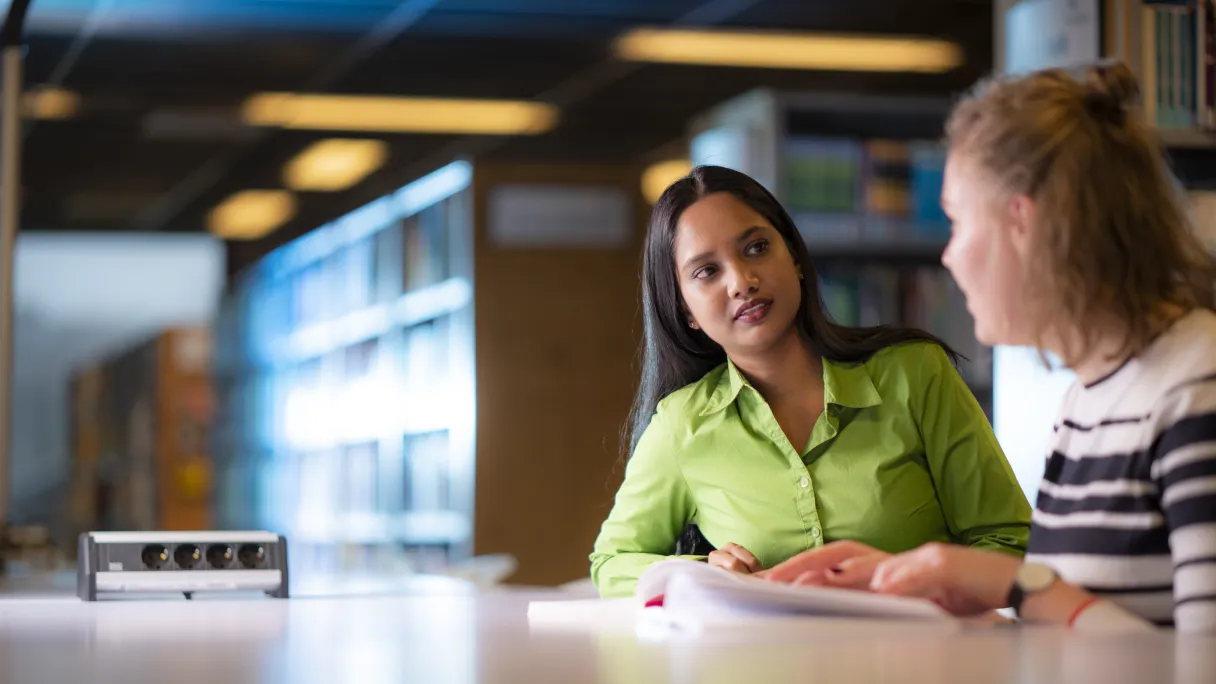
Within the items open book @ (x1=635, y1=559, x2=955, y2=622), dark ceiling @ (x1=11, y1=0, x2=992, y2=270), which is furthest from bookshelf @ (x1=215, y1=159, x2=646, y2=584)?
open book @ (x1=635, y1=559, x2=955, y2=622)

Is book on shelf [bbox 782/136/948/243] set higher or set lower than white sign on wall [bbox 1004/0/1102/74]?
lower

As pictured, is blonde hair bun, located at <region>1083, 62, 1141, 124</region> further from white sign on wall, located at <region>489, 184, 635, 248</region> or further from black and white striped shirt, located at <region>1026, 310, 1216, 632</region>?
white sign on wall, located at <region>489, 184, 635, 248</region>

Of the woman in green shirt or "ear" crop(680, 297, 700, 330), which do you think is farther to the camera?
"ear" crop(680, 297, 700, 330)

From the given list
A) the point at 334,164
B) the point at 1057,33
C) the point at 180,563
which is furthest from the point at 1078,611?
the point at 334,164

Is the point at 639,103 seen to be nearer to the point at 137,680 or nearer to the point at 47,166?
the point at 47,166

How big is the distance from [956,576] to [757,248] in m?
0.78

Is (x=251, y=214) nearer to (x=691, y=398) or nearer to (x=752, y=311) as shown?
(x=691, y=398)

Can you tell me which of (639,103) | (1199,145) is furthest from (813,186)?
(639,103)

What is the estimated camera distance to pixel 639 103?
7219 millimetres

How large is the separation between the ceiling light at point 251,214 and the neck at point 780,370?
290 inches

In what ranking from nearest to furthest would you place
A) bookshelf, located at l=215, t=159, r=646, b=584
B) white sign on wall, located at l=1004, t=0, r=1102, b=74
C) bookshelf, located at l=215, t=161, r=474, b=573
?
white sign on wall, located at l=1004, t=0, r=1102, b=74 → bookshelf, located at l=215, t=159, r=646, b=584 → bookshelf, located at l=215, t=161, r=474, b=573

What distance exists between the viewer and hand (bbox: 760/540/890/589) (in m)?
1.15

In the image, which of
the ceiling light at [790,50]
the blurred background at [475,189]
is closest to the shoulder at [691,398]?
the blurred background at [475,189]

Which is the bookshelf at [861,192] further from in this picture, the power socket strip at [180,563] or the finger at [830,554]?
the finger at [830,554]
